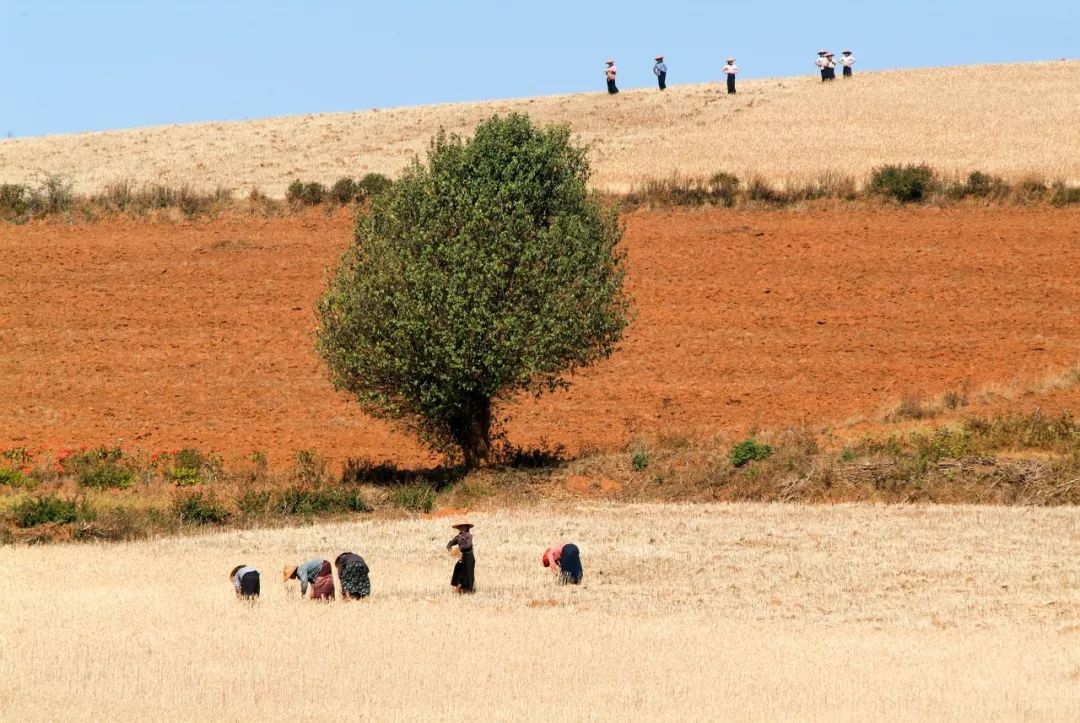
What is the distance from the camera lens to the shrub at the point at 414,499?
34844mm

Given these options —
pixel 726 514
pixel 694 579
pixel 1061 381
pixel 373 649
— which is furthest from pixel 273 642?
pixel 1061 381

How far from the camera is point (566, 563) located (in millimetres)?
24328

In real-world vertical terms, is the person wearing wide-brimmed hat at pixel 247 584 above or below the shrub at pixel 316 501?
above

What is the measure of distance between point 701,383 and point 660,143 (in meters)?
28.8

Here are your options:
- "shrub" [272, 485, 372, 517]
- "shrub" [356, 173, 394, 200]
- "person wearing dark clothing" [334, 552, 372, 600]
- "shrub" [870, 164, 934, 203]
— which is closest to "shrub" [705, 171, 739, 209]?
"shrub" [870, 164, 934, 203]

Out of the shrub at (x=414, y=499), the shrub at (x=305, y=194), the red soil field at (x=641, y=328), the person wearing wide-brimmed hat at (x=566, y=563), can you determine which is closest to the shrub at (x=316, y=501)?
the shrub at (x=414, y=499)

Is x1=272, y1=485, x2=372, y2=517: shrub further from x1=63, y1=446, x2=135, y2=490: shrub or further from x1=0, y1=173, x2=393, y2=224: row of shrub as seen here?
x1=0, y1=173, x2=393, y2=224: row of shrub

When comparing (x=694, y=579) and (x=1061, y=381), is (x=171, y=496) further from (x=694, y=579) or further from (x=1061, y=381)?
(x=1061, y=381)

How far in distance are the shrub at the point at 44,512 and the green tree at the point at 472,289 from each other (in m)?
7.61

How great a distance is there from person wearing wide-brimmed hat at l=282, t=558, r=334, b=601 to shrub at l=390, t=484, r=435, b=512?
36.9 feet

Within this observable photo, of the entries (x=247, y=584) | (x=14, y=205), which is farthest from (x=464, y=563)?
(x=14, y=205)

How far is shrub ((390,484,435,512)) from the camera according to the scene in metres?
34.8

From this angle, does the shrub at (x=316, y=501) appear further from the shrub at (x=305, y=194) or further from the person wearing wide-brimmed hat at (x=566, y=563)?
the shrub at (x=305, y=194)

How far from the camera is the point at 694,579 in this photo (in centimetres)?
2492
